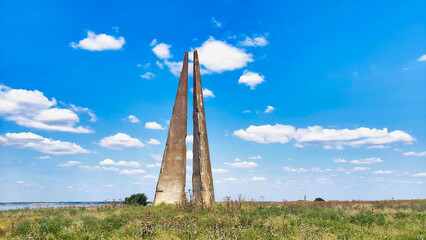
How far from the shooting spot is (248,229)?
362 inches

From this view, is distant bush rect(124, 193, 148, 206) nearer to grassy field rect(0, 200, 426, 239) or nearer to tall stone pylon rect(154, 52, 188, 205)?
tall stone pylon rect(154, 52, 188, 205)

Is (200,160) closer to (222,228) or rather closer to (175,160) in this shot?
(175,160)

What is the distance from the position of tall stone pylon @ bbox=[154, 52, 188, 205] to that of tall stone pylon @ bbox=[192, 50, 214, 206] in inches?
31.4

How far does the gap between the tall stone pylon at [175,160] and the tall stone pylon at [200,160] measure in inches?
31.4

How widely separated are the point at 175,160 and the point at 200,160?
193 cm

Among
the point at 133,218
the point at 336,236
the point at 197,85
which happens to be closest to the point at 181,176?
the point at 197,85

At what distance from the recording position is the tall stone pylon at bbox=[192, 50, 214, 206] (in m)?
17.6

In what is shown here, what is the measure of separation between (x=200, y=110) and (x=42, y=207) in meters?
12.1

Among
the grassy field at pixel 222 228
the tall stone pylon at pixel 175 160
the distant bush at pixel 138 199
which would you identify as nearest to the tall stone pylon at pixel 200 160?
the tall stone pylon at pixel 175 160

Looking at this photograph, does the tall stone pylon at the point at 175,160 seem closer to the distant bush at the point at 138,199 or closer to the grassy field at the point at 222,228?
the distant bush at the point at 138,199

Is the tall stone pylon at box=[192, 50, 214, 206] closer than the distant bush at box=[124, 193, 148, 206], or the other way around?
the tall stone pylon at box=[192, 50, 214, 206]

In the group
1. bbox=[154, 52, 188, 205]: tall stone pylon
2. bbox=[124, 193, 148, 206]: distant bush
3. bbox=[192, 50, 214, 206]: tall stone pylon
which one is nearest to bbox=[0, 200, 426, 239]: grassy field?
bbox=[192, 50, 214, 206]: tall stone pylon

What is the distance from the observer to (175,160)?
1900 centimetres

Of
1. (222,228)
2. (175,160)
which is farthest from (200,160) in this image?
(222,228)
